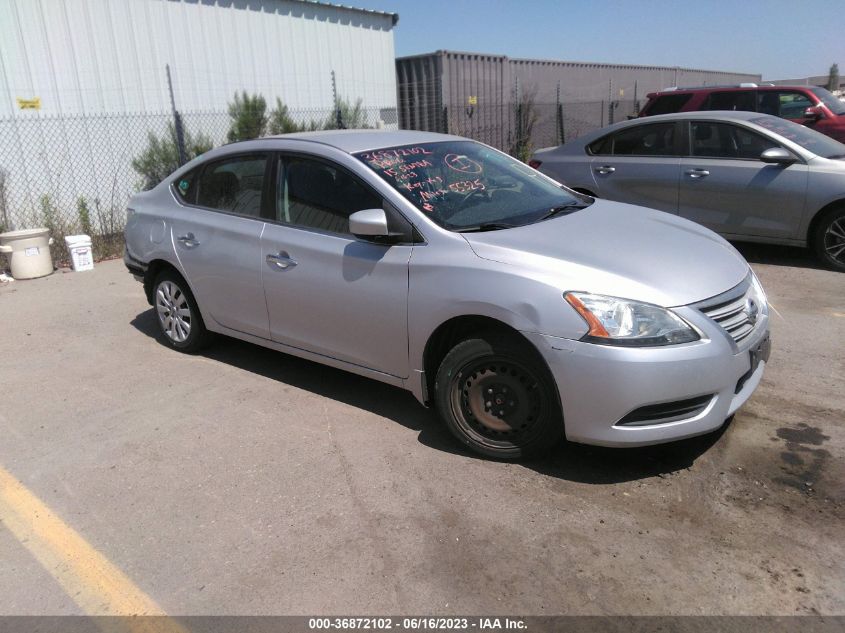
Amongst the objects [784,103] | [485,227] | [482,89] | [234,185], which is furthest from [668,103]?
[485,227]

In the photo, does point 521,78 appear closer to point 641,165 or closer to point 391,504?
point 641,165

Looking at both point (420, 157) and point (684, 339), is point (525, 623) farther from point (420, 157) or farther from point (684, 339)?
point (420, 157)

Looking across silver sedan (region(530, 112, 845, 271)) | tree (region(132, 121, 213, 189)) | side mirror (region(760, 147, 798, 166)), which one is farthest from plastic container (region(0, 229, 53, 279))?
side mirror (region(760, 147, 798, 166))

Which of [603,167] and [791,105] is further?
[791,105]

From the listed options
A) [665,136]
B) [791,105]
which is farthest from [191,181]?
[791,105]

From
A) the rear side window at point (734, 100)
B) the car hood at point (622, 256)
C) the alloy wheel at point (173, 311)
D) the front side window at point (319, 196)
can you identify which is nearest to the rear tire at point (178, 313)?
the alloy wheel at point (173, 311)

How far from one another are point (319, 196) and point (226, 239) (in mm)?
860

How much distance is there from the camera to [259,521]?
321cm

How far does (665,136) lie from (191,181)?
17.6 ft

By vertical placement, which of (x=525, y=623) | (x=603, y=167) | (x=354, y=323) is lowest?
(x=525, y=623)

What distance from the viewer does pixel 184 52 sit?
11.5 metres

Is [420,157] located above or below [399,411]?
above

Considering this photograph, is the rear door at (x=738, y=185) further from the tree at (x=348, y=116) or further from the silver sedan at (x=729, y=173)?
the tree at (x=348, y=116)

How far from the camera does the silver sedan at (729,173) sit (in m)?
6.80
